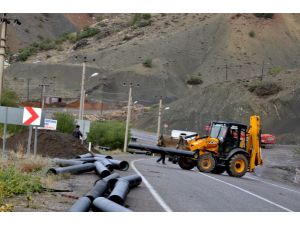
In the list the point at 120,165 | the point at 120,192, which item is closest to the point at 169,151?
the point at 120,165

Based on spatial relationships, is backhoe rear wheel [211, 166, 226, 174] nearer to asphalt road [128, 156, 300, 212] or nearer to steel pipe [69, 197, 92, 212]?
asphalt road [128, 156, 300, 212]

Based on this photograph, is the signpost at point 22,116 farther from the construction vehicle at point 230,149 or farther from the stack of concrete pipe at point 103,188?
the construction vehicle at point 230,149

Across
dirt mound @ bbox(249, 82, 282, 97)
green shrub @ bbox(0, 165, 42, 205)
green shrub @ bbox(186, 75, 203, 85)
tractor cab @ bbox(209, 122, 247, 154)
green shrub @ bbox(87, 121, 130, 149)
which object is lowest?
green shrub @ bbox(87, 121, 130, 149)

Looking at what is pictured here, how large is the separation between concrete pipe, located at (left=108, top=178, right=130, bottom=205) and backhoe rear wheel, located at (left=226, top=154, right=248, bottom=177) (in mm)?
12188

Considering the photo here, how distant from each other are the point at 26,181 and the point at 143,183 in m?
5.00

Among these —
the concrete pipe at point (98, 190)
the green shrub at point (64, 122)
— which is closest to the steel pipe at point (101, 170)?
the concrete pipe at point (98, 190)

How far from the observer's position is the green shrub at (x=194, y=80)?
393ft

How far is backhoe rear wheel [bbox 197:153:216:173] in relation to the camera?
2677 cm

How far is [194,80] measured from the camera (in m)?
120

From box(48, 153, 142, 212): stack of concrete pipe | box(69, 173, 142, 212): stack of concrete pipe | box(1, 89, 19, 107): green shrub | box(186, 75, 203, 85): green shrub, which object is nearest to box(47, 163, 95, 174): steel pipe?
box(48, 153, 142, 212): stack of concrete pipe

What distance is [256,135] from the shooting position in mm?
27172

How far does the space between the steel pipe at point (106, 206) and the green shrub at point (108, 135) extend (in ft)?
155

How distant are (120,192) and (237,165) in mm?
14610

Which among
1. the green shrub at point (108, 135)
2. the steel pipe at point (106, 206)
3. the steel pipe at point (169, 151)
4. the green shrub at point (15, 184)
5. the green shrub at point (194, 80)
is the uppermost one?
the green shrub at point (194, 80)
